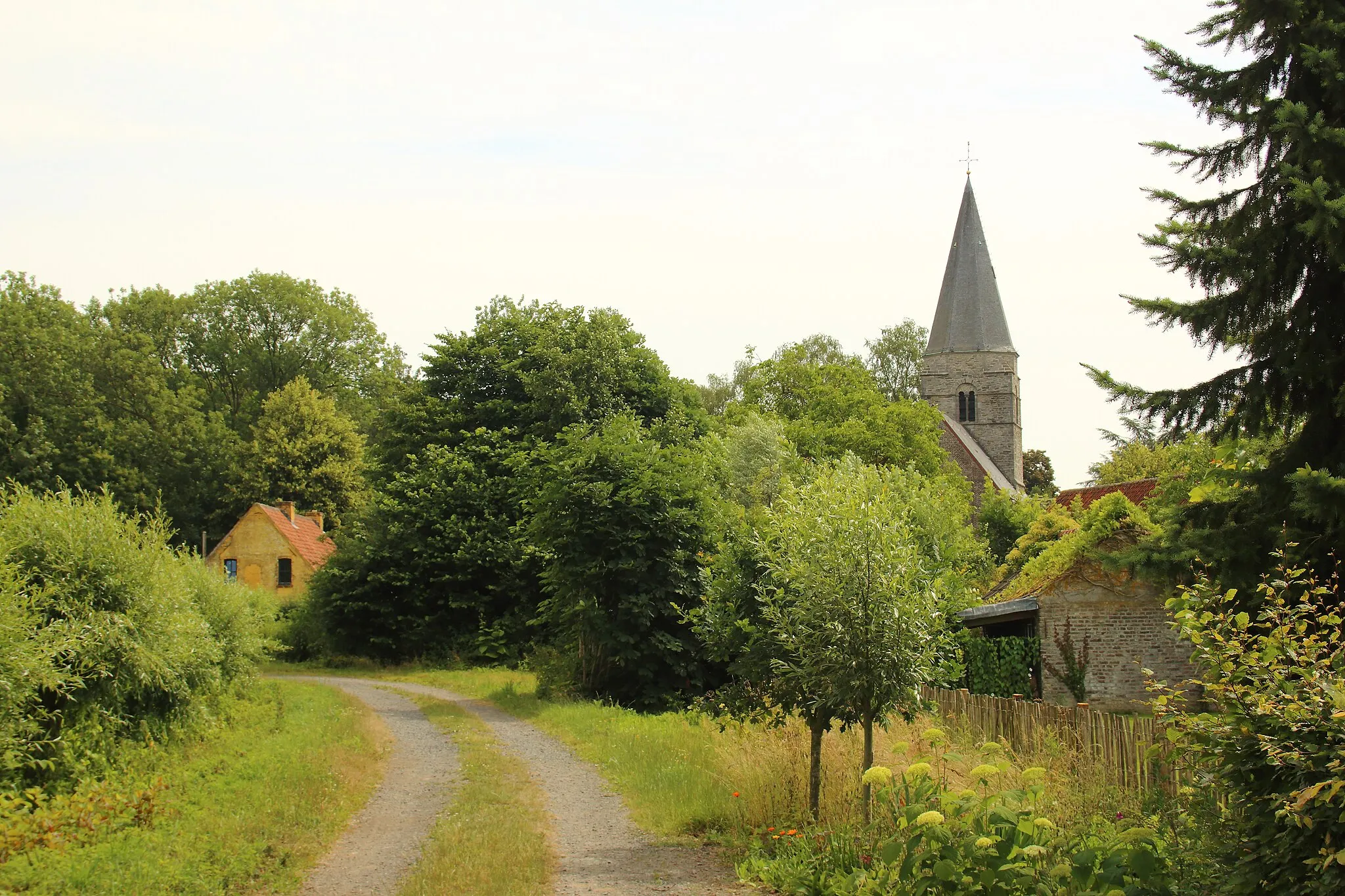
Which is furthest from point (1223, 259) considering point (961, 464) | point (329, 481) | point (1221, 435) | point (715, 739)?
point (961, 464)

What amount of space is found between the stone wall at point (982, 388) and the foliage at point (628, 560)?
5128cm

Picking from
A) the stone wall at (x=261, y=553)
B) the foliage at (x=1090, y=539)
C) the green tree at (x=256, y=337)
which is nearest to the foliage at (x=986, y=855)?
the foliage at (x=1090, y=539)

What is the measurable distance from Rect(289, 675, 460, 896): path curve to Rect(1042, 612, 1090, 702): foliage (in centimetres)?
1253

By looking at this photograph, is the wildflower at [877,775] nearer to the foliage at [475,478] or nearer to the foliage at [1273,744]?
the foliage at [1273,744]

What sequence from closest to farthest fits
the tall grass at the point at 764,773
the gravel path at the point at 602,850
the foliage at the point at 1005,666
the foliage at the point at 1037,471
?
the gravel path at the point at 602,850
the tall grass at the point at 764,773
the foliage at the point at 1005,666
the foliage at the point at 1037,471

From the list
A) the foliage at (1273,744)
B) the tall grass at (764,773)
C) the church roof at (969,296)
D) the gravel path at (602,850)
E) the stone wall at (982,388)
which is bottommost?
the gravel path at (602,850)

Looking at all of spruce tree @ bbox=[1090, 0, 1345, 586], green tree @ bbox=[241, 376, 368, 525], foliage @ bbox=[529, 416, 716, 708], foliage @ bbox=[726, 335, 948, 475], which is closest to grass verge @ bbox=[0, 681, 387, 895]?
foliage @ bbox=[529, 416, 716, 708]

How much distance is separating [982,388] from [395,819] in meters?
65.0

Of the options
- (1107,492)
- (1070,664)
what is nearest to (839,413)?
(1107,492)

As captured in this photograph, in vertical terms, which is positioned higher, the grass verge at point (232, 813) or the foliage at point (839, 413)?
the foliage at point (839, 413)

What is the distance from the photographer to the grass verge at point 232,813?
9242mm

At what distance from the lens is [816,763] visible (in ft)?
36.7

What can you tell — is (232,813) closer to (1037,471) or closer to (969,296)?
(969,296)

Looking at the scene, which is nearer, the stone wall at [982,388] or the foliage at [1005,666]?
the foliage at [1005,666]
